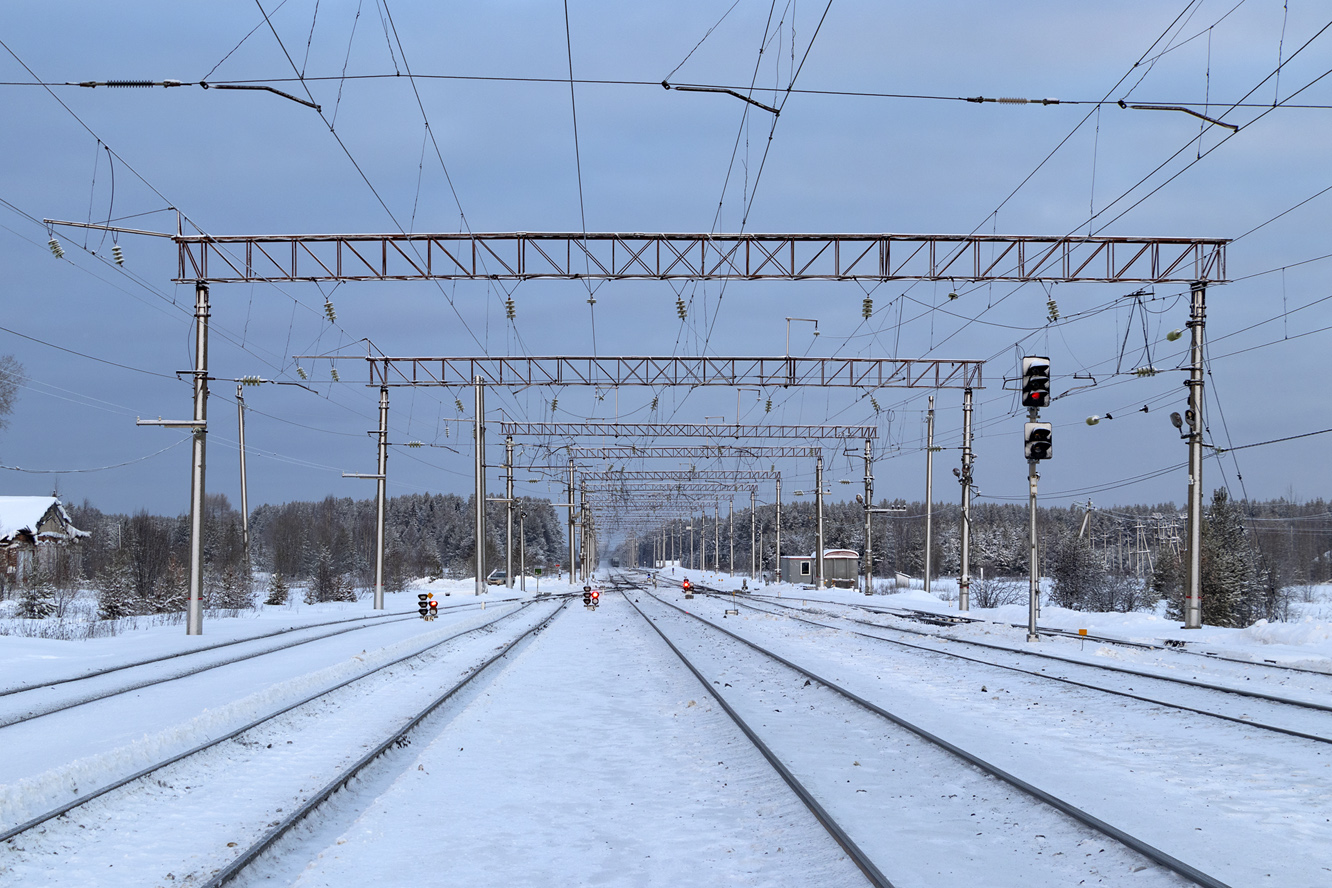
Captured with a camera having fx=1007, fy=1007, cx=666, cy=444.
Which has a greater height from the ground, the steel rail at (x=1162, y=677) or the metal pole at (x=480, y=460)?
the metal pole at (x=480, y=460)

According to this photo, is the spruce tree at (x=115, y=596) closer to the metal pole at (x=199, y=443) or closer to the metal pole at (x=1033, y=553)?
the metal pole at (x=199, y=443)

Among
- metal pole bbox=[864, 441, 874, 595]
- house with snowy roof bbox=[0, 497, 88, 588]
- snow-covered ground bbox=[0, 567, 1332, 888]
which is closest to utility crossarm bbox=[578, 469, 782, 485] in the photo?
metal pole bbox=[864, 441, 874, 595]

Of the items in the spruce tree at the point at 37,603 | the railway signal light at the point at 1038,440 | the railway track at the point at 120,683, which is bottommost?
the spruce tree at the point at 37,603

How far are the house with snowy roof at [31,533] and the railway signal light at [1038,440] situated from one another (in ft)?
199

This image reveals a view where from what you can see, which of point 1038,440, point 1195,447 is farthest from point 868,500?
point 1038,440

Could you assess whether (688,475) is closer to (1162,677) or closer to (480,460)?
(480,460)

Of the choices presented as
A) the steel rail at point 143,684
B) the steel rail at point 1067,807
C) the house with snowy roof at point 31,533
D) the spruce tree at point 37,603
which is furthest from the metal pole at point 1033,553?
the house with snowy roof at point 31,533

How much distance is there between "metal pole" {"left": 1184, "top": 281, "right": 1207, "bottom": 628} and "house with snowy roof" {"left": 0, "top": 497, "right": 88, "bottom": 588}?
63082 mm

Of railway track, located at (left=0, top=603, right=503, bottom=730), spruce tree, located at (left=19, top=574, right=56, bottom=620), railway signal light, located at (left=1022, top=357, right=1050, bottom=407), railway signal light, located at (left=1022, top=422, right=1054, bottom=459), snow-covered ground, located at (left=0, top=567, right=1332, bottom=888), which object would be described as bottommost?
spruce tree, located at (left=19, top=574, right=56, bottom=620)

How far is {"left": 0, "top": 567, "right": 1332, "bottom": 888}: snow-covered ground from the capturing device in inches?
280

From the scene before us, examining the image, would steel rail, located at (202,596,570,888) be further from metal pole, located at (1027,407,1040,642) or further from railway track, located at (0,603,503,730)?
metal pole, located at (1027,407,1040,642)

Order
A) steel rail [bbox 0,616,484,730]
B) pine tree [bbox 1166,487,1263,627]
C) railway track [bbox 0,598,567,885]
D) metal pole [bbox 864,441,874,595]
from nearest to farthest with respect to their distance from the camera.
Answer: railway track [bbox 0,598,567,885]
steel rail [bbox 0,616,484,730]
pine tree [bbox 1166,487,1263,627]
metal pole [bbox 864,441,874,595]

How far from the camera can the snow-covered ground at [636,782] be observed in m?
7.12

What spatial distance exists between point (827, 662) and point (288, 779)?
44.6ft
